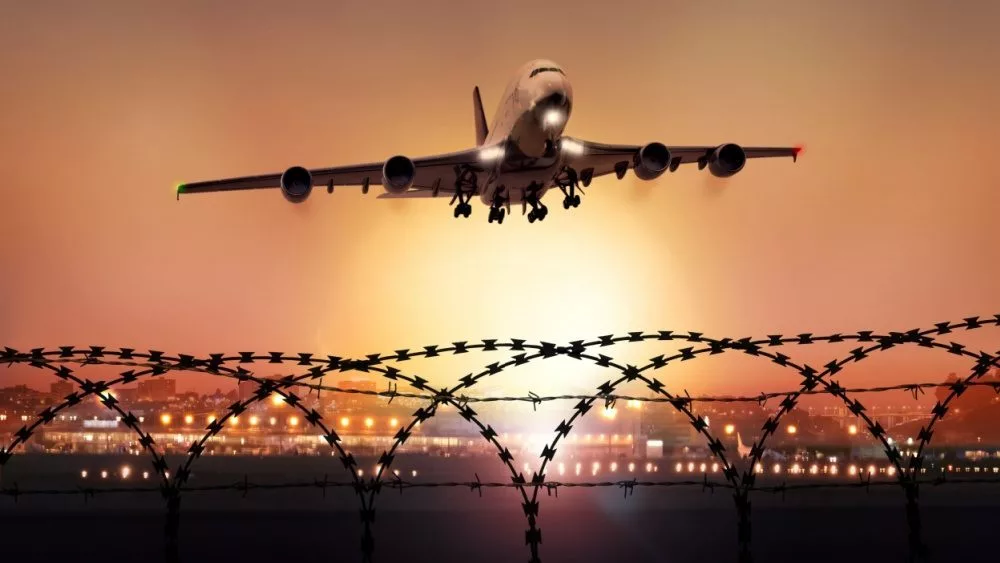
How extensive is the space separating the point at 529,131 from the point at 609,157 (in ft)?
29.2

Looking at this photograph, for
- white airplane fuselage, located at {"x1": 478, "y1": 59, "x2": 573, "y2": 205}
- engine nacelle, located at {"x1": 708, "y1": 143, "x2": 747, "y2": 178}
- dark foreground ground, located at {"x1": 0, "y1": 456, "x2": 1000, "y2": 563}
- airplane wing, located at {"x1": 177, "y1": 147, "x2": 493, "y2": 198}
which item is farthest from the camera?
engine nacelle, located at {"x1": 708, "y1": 143, "x2": 747, "y2": 178}

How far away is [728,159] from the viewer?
2077 inches

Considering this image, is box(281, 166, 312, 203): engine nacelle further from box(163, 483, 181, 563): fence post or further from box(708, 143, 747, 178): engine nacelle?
box(163, 483, 181, 563): fence post

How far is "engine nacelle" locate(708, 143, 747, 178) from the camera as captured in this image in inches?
2072

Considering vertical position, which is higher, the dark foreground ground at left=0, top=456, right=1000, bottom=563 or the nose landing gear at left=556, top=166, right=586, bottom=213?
the nose landing gear at left=556, top=166, right=586, bottom=213

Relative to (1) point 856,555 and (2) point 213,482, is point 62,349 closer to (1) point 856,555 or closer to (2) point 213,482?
(1) point 856,555

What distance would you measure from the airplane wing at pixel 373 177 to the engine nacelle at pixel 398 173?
2.13m

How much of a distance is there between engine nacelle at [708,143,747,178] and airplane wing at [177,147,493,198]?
12115mm

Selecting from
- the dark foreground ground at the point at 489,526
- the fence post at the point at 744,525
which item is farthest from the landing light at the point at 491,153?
the fence post at the point at 744,525

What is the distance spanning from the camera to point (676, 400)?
1833 cm

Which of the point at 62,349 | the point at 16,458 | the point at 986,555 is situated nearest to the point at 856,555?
the point at 986,555

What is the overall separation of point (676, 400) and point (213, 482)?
72793 millimetres

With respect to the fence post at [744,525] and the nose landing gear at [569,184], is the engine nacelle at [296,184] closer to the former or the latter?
the nose landing gear at [569,184]

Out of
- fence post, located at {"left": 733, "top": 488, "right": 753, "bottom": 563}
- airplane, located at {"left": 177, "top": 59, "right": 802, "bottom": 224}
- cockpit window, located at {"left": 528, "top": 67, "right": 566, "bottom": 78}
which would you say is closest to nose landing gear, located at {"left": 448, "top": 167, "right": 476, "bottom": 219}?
airplane, located at {"left": 177, "top": 59, "right": 802, "bottom": 224}
